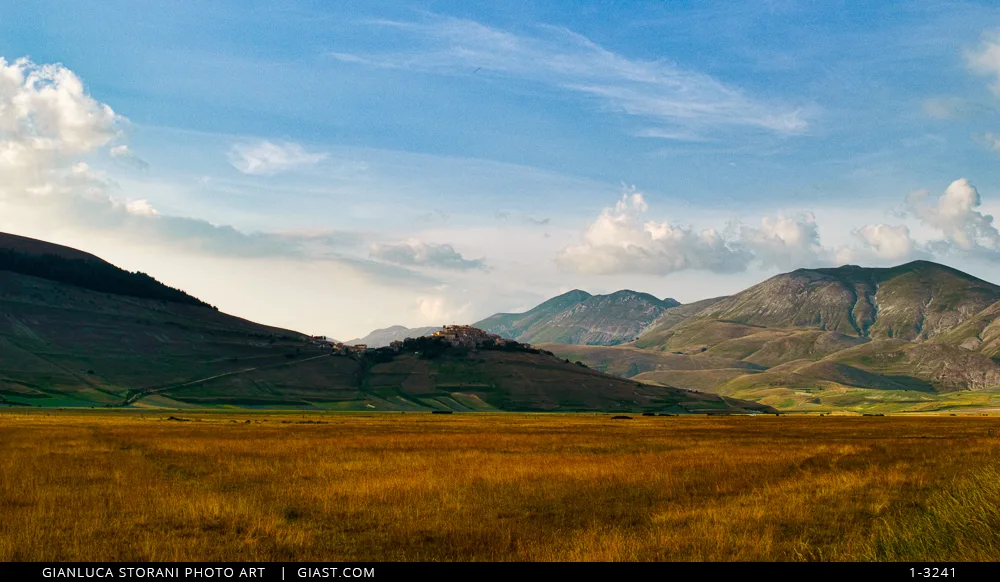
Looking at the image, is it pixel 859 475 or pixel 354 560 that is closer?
pixel 354 560

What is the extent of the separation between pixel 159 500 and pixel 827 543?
819 inches

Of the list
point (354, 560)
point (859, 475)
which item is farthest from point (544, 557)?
point (859, 475)

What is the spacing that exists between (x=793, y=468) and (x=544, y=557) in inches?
1050

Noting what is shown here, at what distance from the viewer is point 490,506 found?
2645cm

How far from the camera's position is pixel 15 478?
3197 cm

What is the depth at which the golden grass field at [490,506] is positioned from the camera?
18.3m

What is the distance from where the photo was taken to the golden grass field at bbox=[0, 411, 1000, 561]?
60.0ft
